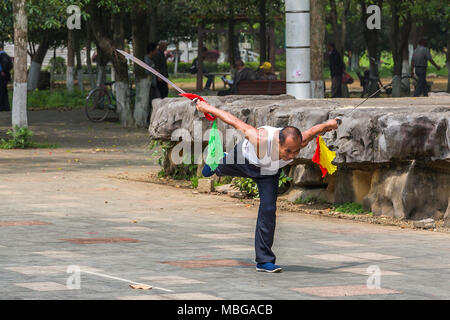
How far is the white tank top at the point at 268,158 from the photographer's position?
26.1 feet

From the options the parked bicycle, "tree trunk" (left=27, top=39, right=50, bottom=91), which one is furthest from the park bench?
"tree trunk" (left=27, top=39, right=50, bottom=91)

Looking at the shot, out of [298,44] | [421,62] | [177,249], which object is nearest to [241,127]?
[177,249]

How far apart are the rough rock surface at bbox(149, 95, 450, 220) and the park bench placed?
9153mm

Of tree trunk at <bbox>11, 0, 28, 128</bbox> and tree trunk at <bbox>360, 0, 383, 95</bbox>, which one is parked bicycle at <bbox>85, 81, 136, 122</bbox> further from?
tree trunk at <bbox>360, 0, 383, 95</bbox>

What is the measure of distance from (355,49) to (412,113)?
56.0 meters

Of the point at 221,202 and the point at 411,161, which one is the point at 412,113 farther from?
the point at 221,202

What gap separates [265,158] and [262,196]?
33cm

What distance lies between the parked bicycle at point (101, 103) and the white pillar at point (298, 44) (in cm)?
1146

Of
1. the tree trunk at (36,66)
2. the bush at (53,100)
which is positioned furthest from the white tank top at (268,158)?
the tree trunk at (36,66)

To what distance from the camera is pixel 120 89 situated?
77.8 ft

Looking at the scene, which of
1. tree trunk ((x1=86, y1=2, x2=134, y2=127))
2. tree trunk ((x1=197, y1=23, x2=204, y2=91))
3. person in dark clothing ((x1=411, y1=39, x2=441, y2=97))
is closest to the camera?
tree trunk ((x1=86, y1=2, x2=134, y2=127))

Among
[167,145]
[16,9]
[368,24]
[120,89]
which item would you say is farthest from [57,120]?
[167,145]

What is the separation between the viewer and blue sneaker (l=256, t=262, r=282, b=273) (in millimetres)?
7809

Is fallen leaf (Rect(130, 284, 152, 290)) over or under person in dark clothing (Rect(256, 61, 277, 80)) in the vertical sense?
under
